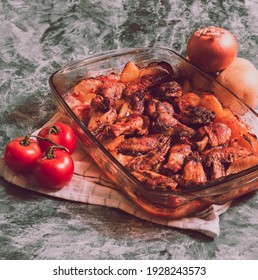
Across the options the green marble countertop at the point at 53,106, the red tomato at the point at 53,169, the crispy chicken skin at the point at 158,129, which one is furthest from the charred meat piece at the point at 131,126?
the green marble countertop at the point at 53,106

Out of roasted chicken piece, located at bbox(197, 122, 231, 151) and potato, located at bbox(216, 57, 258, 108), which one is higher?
roasted chicken piece, located at bbox(197, 122, 231, 151)

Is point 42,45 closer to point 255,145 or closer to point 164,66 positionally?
point 164,66

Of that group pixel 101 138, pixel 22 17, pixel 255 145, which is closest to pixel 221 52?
pixel 255 145

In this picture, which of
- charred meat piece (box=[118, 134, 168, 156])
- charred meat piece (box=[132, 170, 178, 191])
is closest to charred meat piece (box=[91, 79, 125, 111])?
charred meat piece (box=[118, 134, 168, 156])

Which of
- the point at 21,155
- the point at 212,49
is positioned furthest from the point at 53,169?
the point at 212,49

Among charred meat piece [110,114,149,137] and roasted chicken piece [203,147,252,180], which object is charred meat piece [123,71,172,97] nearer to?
charred meat piece [110,114,149,137]

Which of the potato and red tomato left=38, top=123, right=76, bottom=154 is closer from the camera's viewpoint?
red tomato left=38, top=123, right=76, bottom=154
